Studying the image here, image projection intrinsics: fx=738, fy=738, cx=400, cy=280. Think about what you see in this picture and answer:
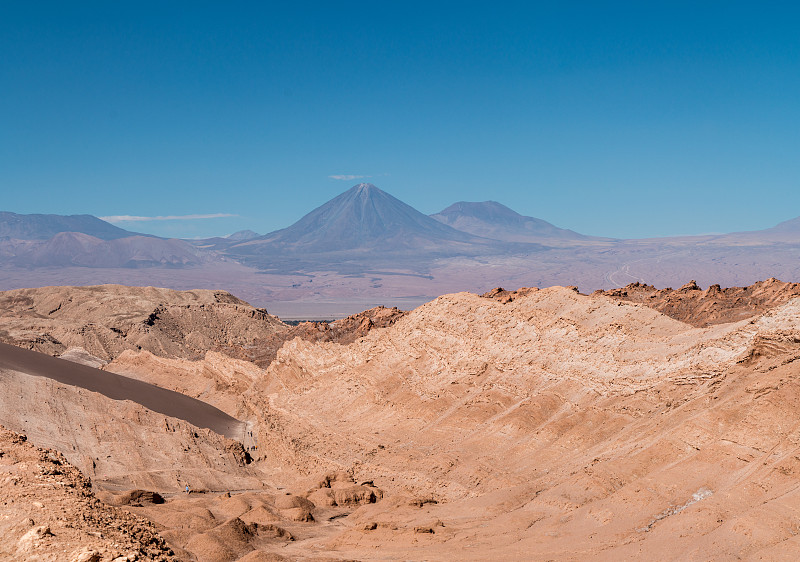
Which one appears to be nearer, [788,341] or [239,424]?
[788,341]

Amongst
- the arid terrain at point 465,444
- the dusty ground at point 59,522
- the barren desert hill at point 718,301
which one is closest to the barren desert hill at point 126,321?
the arid terrain at point 465,444

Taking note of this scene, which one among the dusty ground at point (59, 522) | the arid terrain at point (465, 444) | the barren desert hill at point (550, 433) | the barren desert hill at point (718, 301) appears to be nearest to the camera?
the dusty ground at point (59, 522)

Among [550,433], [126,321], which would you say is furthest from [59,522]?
[126,321]

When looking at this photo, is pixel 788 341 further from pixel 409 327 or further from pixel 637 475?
pixel 409 327

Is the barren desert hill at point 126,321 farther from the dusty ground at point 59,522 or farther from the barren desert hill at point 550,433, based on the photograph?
the dusty ground at point 59,522

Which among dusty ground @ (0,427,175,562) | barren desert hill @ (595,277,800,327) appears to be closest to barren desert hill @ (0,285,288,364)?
barren desert hill @ (595,277,800,327)

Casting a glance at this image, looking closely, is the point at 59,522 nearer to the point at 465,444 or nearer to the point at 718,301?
the point at 465,444

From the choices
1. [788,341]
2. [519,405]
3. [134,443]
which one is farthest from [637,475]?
[134,443]

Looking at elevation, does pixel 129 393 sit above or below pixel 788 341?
below
